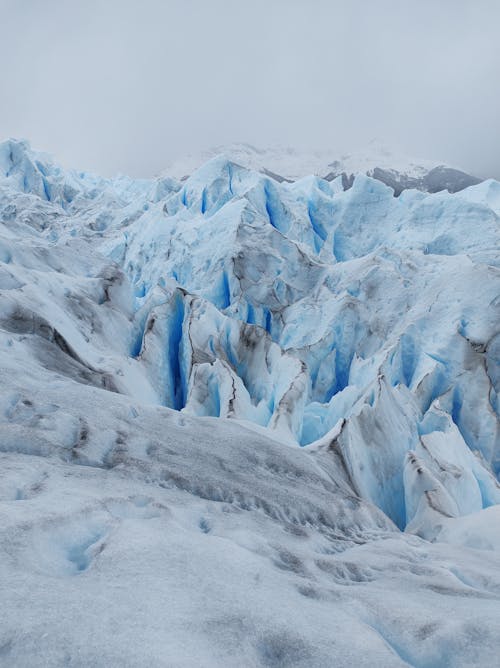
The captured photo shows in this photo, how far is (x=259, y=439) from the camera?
16.9ft

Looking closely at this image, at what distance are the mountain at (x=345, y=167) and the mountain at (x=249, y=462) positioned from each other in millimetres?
69990

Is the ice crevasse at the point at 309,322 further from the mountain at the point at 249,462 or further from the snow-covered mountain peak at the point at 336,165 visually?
the snow-covered mountain peak at the point at 336,165

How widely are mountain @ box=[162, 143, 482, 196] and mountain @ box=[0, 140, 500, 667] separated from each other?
230 ft

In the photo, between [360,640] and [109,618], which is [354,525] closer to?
[360,640]

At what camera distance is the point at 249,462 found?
15.1 ft

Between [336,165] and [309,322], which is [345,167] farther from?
[309,322]

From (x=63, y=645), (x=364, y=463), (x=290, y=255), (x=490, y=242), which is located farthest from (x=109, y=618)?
(x=490, y=242)

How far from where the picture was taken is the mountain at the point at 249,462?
2010mm

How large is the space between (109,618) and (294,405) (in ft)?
19.7

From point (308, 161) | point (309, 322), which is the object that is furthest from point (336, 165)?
point (309, 322)

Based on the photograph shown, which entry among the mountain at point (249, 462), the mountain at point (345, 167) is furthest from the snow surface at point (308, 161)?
the mountain at point (249, 462)

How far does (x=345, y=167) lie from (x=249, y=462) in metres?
112

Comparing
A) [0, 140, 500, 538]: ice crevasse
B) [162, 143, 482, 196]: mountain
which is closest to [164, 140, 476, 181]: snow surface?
[162, 143, 482, 196]: mountain

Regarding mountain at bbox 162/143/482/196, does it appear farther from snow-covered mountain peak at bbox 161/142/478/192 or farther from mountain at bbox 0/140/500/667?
mountain at bbox 0/140/500/667
